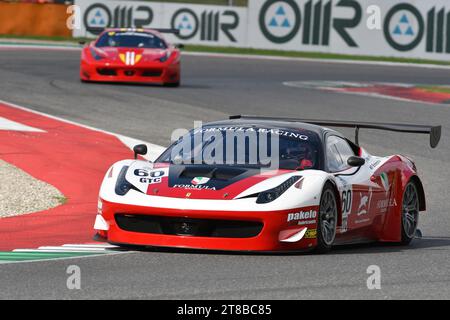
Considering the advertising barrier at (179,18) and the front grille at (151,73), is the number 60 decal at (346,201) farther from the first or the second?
the advertising barrier at (179,18)

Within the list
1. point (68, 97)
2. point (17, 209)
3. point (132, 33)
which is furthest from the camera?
point (132, 33)

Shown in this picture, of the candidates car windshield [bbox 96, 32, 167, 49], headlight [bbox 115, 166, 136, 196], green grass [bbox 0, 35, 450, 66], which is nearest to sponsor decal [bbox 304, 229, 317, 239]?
headlight [bbox 115, 166, 136, 196]

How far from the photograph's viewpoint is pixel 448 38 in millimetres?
42125

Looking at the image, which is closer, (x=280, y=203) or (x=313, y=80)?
(x=280, y=203)

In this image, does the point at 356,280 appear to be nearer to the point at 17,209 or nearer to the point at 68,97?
the point at 17,209

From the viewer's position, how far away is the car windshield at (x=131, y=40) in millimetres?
26734

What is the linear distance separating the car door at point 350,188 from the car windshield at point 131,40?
15.6 meters

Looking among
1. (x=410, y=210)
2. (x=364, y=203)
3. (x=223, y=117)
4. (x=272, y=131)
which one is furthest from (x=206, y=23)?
(x=364, y=203)

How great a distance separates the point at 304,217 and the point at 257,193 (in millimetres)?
409

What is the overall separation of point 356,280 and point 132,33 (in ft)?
63.0

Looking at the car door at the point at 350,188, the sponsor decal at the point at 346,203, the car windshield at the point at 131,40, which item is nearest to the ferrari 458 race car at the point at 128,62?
the car windshield at the point at 131,40

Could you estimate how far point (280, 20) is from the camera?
4300 cm
